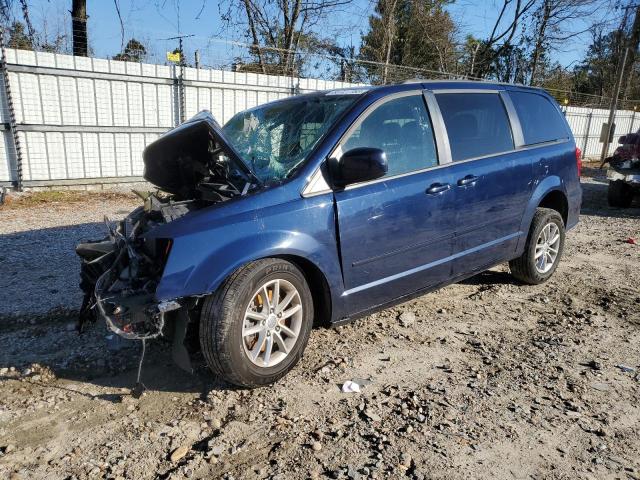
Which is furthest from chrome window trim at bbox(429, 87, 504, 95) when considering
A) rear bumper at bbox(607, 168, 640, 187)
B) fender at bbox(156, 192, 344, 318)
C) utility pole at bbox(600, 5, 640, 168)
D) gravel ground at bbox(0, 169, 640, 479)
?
utility pole at bbox(600, 5, 640, 168)

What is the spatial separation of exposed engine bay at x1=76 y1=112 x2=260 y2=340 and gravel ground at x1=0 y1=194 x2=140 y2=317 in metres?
1.34

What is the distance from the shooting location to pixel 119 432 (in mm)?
2578

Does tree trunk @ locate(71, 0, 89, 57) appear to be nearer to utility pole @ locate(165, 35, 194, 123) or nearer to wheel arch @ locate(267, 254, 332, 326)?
utility pole @ locate(165, 35, 194, 123)

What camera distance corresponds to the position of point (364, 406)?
9.25ft

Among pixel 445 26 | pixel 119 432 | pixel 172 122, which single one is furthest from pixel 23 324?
pixel 445 26

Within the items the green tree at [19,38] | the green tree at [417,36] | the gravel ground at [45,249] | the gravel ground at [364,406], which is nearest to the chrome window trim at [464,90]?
the gravel ground at [364,406]

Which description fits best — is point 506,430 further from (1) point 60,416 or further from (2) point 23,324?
(2) point 23,324

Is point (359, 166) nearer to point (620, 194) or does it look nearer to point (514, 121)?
point (514, 121)

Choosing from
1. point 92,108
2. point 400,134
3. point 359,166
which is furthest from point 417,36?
point 359,166

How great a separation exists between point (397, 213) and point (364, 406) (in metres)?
1.30

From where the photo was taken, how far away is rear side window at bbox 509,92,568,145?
4588mm

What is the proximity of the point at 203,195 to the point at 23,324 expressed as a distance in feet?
6.58

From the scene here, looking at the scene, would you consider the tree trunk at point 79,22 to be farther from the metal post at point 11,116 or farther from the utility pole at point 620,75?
the utility pole at point 620,75

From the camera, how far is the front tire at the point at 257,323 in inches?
108
